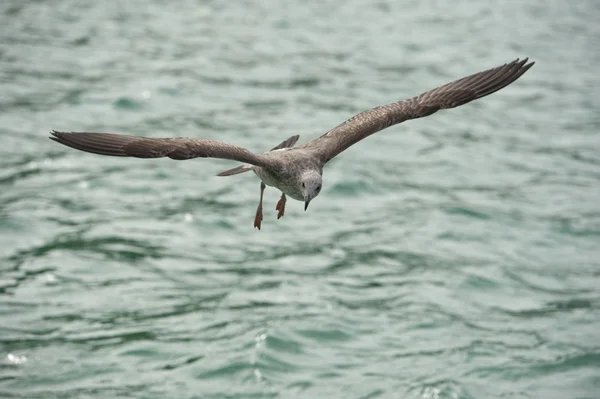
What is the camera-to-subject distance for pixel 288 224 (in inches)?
595

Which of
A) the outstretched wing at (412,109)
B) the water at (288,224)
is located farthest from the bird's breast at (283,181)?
the water at (288,224)

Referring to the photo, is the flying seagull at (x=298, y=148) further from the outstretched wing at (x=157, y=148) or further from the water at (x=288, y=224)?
the water at (x=288, y=224)

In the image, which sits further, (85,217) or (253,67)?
(253,67)

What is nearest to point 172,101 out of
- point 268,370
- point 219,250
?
point 219,250

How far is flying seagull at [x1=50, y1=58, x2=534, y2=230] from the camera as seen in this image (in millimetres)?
7801

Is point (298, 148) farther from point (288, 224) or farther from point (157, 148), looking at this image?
point (288, 224)

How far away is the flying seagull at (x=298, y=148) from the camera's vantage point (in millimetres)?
7801

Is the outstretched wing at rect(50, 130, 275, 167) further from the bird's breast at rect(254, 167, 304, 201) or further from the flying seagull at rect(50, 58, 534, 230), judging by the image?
the bird's breast at rect(254, 167, 304, 201)

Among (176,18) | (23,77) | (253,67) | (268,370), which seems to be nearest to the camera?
(268,370)

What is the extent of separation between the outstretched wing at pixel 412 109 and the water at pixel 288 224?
10.8 ft

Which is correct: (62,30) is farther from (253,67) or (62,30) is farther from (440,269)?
(440,269)

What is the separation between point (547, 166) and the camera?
17453 millimetres

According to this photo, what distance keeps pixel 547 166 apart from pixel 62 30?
1135 cm

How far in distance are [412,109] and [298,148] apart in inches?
46.0
